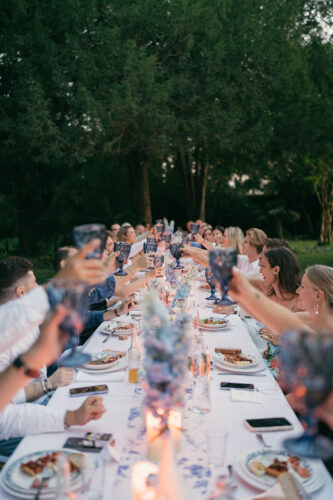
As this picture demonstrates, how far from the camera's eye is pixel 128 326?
3465 millimetres

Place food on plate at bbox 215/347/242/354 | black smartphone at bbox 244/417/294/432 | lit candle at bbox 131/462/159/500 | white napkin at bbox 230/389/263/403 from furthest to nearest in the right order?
food on plate at bbox 215/347/242/354 < white napkin at bbox 230/389/263/403 < black smartphone at bbox 244/417/294/432 < lit candle at bbox 131/462/159/500

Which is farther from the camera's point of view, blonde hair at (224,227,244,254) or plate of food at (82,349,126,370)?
blonde hair at (224,227,244,254)

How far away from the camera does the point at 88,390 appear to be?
2273 mm

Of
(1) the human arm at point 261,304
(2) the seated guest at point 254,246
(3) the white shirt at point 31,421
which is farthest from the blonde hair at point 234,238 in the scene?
(3) the white shirt at point 31,421

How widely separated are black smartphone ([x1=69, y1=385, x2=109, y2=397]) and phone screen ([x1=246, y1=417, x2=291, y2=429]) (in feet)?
2.46

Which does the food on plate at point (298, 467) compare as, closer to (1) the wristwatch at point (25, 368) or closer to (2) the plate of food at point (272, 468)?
(2) the plate of food at point (272, 468)

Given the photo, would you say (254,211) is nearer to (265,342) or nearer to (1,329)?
(265,342)

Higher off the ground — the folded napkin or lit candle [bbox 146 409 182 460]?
lit candle [bbox 146 409 182 460]

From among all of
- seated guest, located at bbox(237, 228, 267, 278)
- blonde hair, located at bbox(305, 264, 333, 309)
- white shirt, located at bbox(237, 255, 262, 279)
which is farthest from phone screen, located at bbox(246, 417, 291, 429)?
seated guest, located at bbox(237, 228, 267, 278)

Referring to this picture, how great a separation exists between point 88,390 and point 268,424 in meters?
0.90

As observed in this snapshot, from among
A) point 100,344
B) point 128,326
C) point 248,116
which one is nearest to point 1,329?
point 100,344

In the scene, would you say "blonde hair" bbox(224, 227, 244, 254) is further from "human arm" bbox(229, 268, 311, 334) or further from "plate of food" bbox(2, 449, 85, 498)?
"plate of food" bbox(2, 449, 85, 498)

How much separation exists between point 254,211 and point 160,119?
11.7m

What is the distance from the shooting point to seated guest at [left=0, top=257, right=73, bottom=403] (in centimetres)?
242
